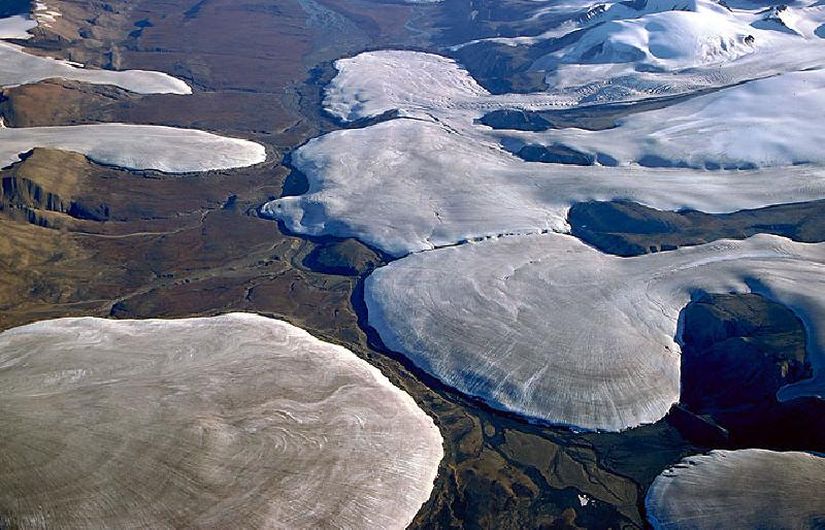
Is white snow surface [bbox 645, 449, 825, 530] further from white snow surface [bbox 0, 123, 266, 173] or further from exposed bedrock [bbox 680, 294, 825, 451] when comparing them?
white snow surface [bbox 0, 123, 266, 173]

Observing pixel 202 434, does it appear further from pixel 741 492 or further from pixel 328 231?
pixel 328 231

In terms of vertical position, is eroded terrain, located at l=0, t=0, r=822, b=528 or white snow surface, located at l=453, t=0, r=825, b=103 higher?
white snow surface, located at l=453, t=0, r=825, b=103

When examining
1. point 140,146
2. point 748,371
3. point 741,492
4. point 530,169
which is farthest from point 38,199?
point 741,492

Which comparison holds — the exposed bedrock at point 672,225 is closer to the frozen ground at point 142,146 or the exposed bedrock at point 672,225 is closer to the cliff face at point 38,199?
the frozen ground at point 142,146

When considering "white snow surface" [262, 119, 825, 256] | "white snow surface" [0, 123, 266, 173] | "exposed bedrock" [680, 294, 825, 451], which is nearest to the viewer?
"exposed bedrock" [680, 294, 825, 451]

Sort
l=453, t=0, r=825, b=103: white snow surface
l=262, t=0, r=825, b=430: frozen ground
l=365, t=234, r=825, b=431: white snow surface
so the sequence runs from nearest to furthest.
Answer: l=365, t=234, r=825, b=431: white snow surface, l=262, t=0, r=825, b=430: frozen ground, l=453, t=0, r=825, b=103: white snow surface

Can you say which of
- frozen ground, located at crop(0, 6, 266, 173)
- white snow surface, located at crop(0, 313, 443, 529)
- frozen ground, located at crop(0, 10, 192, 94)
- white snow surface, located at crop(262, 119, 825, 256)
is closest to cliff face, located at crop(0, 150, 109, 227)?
frozen ground, located at crop(0, 6, 266, 173)
